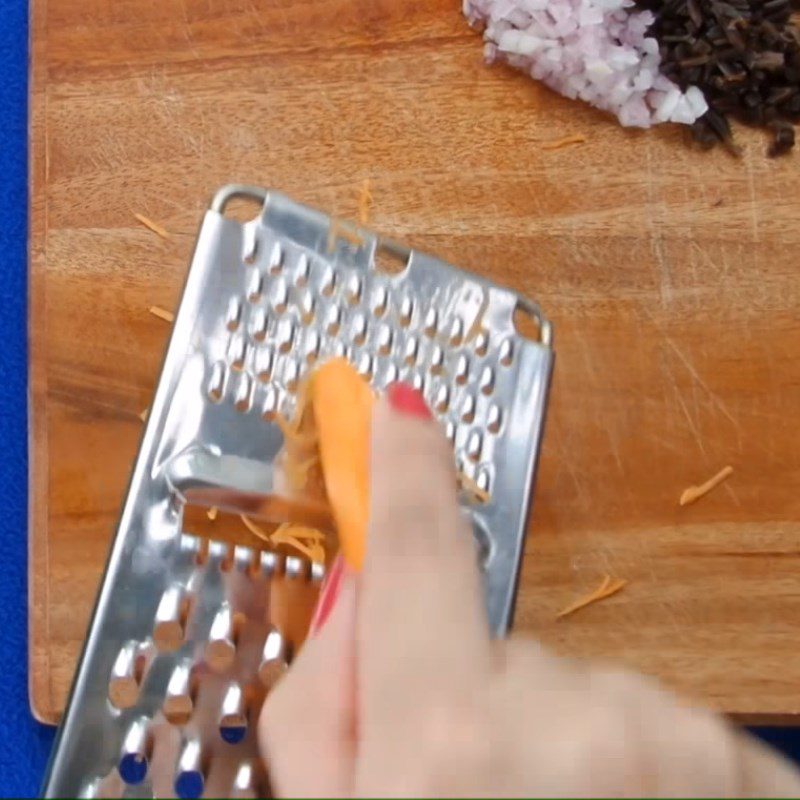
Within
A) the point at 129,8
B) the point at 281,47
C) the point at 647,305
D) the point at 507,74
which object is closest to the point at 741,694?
the point at 647,305

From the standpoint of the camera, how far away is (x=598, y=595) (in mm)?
824

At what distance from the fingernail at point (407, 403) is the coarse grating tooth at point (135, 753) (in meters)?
0.23

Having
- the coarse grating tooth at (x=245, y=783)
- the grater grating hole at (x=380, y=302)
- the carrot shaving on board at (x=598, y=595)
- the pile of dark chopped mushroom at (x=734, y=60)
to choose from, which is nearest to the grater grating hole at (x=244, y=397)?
the grater grating hole at (x=380, y=302)

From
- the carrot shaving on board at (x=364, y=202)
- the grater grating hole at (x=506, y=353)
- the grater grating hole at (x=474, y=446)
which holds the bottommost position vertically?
the grater grating hole at (x=474, y=446)

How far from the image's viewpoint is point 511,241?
0.88 metres

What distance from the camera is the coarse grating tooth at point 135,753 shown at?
1.90ft

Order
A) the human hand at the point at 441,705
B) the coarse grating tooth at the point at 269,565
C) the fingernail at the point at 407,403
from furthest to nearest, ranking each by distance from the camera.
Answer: the coarse grating tooth at the point at 269,565, the fingernail at the point at 407,403, the human hand at the point at 441,705

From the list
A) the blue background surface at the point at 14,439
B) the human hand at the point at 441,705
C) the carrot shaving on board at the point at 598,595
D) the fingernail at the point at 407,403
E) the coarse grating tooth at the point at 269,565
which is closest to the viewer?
the human hand at the point at 441,705

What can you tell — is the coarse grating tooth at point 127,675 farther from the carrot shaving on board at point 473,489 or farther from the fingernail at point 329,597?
the carrot shaving on board at point 473,489

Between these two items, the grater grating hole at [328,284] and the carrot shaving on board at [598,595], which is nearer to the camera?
the grater grating hole at [328,284]

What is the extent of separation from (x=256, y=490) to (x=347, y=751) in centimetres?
19

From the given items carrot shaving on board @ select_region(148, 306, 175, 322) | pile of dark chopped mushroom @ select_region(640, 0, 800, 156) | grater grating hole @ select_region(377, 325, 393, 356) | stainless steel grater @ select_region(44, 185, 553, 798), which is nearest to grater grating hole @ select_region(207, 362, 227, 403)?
stainless steel grater @ select_region(44, 185, 553, 798)

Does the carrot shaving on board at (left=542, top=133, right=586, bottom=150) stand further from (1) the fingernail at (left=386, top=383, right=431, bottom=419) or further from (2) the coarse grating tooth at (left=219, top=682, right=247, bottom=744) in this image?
(2) the coarse grating tooth at (left=219, top=682, right=247, bottom=744)

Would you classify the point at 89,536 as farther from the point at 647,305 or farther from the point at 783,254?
the point at 783,254
